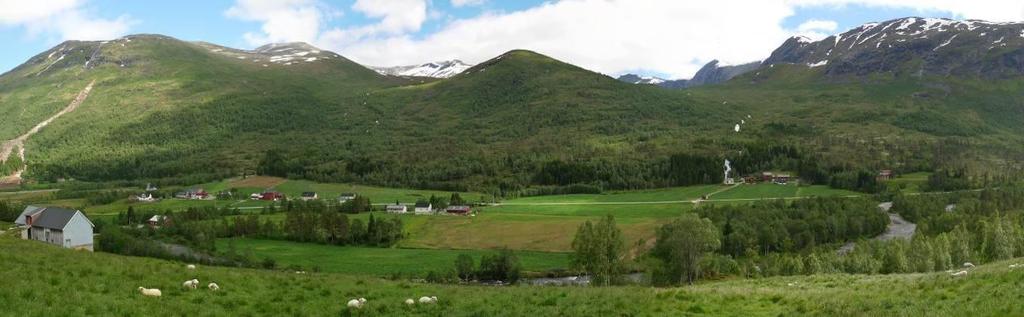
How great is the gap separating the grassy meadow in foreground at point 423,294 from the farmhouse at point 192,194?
146 meters

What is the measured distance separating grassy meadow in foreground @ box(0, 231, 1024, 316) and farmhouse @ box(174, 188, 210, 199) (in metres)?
146

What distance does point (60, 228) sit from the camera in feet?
236

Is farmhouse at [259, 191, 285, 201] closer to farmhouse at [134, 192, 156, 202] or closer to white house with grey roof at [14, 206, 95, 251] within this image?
farmhouse at [134, 192, 156, 202]

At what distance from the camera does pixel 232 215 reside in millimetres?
129250

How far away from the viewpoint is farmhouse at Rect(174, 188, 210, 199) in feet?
536

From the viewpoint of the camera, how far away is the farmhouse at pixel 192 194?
16338cm

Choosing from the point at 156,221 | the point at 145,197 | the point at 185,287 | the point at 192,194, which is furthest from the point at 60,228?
the point at 145,197

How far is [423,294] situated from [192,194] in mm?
158137

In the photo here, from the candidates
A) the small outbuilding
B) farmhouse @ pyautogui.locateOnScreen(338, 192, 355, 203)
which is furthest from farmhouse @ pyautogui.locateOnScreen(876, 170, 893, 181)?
the small outbuilding

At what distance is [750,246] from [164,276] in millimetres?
88582

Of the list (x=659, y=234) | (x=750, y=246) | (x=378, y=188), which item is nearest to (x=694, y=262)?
(x=659, y=234)

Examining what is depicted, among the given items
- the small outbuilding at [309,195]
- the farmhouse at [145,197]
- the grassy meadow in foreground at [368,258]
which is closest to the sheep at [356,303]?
the grassy meadow in foreground at [368,258]

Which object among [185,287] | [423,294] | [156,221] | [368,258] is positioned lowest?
[368,258]

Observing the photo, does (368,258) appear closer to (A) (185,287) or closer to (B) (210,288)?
(B) (210,288)
